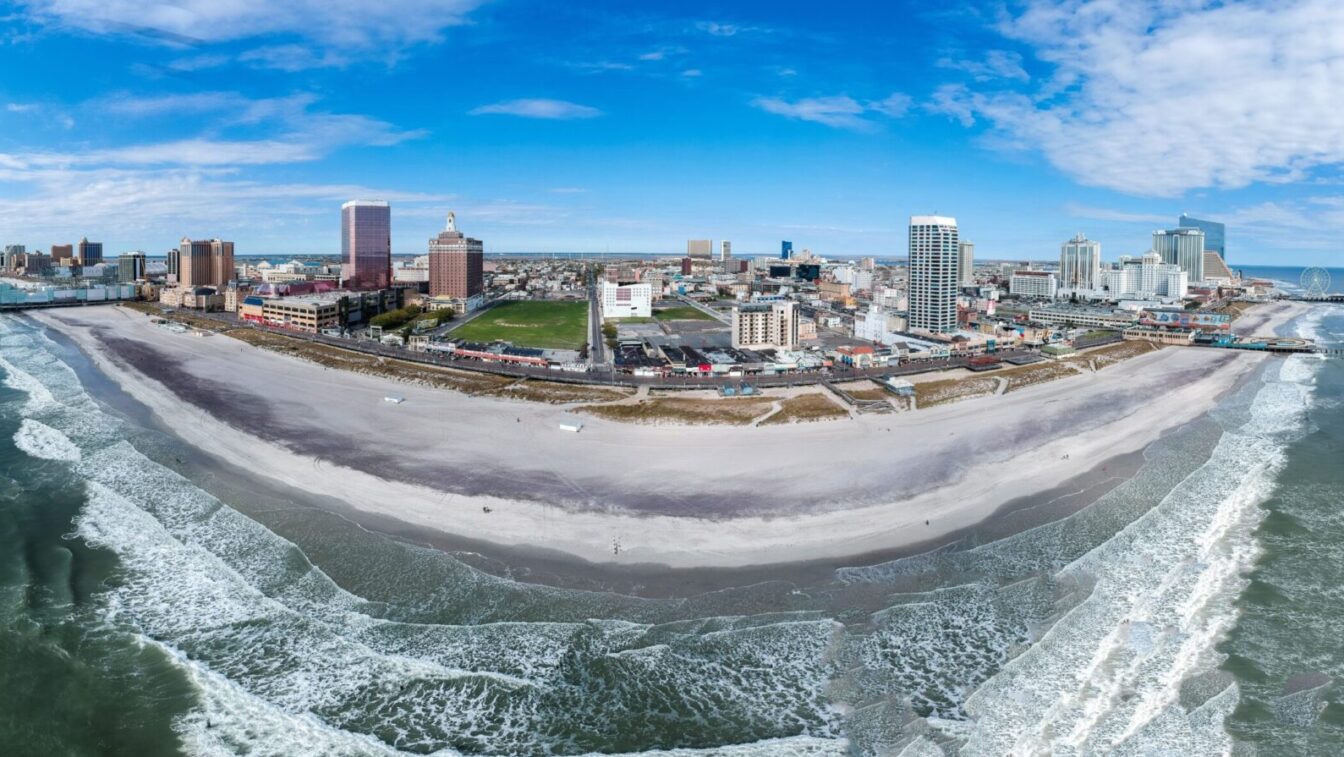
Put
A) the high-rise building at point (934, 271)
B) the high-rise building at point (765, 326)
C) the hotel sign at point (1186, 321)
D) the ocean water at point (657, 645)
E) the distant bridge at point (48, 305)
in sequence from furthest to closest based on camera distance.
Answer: the distant bridge at point (48, 305) → the hotel sign at point (1186, 321) → the high-rise building at point (934, 271) → the high-rise building at point (765, 326) → the ocean water at point (657, 645)

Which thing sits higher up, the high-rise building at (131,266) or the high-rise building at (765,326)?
the high-rise building at (131,266)

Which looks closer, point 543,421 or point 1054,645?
point 1054,645

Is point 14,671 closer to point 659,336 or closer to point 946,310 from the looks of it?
point 659,336

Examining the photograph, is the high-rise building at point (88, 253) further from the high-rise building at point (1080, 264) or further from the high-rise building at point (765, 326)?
the high-rise building at point (1080, 264)

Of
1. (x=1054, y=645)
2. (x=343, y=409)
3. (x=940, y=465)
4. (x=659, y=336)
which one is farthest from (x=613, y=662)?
(x=659, y=336)

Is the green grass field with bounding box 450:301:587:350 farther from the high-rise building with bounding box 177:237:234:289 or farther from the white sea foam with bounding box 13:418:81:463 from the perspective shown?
the high-rise building with bounding box 177:237:234:289

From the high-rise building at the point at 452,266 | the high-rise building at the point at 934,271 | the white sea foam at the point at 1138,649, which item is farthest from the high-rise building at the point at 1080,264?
the white sea foam at the point at 1138,649

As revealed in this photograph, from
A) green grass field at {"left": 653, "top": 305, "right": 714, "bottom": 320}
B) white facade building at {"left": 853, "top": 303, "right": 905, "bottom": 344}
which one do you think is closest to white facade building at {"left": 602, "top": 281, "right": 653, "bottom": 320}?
green grass field at {"left": 653, "top": 305, "right": 714, "bottom": 320}

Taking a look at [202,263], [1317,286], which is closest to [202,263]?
[202,263]
